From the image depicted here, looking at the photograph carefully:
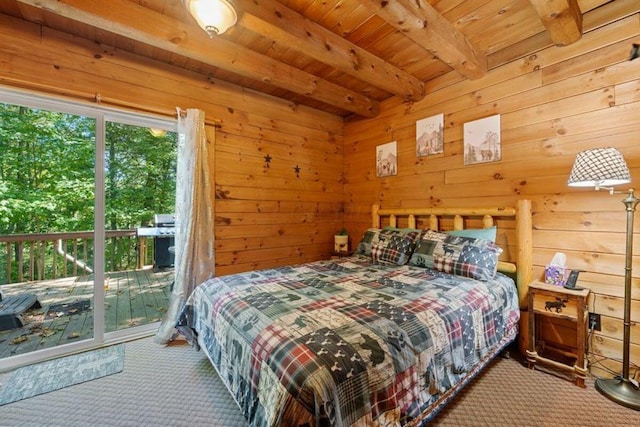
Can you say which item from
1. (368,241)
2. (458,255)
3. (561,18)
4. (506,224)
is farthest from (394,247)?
(561,18)

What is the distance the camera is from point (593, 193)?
203 centimetres

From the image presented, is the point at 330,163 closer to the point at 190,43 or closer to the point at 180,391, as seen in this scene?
the point at 190,43

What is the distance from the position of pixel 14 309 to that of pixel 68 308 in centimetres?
43

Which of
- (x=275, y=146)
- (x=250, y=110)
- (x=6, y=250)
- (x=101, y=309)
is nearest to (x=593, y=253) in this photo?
(x=275, y=146)

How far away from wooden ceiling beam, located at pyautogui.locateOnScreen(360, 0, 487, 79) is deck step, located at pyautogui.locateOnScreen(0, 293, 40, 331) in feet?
11.1

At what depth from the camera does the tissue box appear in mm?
2080

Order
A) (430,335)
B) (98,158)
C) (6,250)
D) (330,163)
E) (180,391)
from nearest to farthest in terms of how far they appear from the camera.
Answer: (430,335)
(180,391)
(6,250)
(98,158)
(330,163)

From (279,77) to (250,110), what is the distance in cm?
64

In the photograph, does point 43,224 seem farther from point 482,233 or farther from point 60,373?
point 482,233

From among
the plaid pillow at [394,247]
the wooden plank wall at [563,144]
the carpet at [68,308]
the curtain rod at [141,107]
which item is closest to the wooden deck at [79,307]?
the carpet at [68,308]

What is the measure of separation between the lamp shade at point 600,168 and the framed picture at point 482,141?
0.74m

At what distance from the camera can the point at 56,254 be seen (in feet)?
8.05

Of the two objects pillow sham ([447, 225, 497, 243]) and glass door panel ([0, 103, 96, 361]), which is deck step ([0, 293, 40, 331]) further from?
pillow sham ([447, 225, 497, 243])

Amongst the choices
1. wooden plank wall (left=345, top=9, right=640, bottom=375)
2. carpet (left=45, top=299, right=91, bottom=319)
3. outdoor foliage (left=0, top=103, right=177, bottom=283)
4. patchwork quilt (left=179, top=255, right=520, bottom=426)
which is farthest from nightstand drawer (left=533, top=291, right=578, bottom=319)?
carpet (left=45, top=299, right=91, bottom=319)
